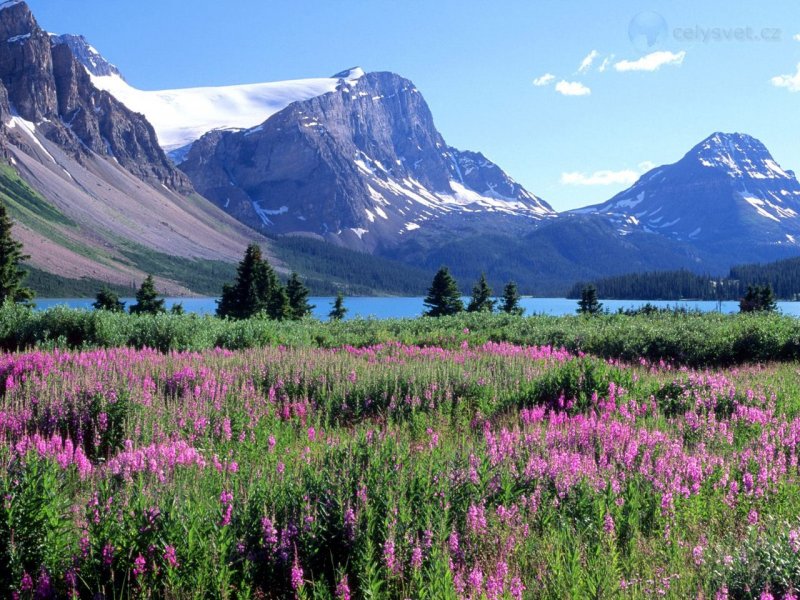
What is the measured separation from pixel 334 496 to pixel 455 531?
3.41 feet

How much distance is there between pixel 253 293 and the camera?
59.5 meters

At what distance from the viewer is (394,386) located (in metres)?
11.5

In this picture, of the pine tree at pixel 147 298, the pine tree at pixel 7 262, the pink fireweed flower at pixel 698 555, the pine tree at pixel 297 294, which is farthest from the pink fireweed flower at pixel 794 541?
the pine tree at pixel 297 294

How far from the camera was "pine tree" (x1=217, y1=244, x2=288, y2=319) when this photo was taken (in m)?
59.4

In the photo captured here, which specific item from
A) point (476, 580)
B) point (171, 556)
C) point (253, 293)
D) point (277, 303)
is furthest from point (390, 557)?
point (277, 303)

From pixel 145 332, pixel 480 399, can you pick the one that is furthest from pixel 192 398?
pixel 145 332

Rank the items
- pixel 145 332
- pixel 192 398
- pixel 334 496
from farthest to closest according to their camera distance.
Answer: pixel 145 332, pixel 192 398, pixel 334 496

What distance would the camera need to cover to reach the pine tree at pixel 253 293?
195 feet

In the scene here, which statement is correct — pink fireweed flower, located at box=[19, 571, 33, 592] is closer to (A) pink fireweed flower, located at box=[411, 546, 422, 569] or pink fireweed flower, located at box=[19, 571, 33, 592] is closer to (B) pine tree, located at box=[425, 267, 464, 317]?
(A) pink fireweed flower, located at box=[411, 546, 422, 569]

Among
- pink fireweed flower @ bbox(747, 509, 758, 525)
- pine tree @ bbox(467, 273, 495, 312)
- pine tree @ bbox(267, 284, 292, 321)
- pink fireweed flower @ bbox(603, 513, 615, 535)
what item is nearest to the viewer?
pink fireweed flower @ bbox(603, 513, 615, 535)

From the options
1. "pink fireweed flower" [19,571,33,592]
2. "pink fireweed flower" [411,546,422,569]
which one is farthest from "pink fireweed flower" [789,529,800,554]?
"pink fireweed flower" [19,571,33,592]

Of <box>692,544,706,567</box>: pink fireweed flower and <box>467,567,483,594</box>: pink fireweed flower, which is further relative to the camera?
<box>692,544,706,567</box>: pink fireweed flower

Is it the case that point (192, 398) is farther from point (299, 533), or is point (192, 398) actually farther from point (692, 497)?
point (692, 497)

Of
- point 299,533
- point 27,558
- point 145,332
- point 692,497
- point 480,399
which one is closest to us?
point 27,558
